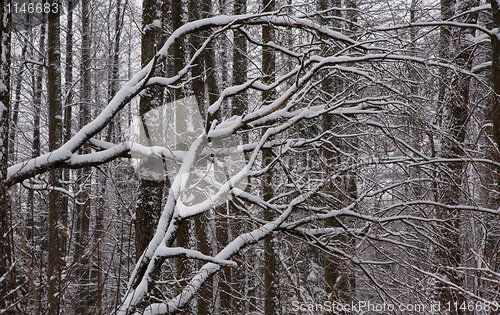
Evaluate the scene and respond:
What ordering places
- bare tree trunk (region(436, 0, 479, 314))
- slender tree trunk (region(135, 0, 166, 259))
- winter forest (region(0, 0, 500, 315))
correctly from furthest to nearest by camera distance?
bare tree trunk (region(436, 0, 479, 314)) < slender tree trunk (region(135, 0, 166, 259)) < winter forest (region(0, 0, 500, 315))

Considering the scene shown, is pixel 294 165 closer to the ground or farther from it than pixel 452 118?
closer to the ground

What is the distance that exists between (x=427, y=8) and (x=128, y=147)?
4.96 meters

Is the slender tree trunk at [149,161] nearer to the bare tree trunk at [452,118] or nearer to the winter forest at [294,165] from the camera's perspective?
the winter forest at [294,165]

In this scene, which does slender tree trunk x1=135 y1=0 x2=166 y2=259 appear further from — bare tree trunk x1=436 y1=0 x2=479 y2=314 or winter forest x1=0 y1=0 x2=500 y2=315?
bare tree trunk x1=436 y1=0 x2=479 y2=314

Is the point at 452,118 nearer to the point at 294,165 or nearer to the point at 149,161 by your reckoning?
the point at 294,165

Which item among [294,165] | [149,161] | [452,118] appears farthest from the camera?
[294,165]

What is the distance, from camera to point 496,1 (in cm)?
448

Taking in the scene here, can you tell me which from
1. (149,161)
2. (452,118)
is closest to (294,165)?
(452,118)

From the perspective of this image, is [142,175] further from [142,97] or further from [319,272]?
[319,272]

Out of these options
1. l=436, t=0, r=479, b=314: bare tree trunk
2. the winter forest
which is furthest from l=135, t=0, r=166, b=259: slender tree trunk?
l=436, t=0, r=479, b=314: bare tree trunk

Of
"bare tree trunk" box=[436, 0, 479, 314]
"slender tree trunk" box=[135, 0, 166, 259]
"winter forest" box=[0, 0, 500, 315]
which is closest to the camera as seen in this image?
"winter forest" box=[0, 0, 500, 315]

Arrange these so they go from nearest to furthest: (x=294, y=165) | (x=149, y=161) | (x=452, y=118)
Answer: (x=149, y=161) → (x=452, y=118) → (x=294, y=165)

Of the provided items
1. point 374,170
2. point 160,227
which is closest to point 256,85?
point 160,227

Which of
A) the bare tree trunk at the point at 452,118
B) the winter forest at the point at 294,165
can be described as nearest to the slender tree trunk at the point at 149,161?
the winter forest at the point at 294,165
